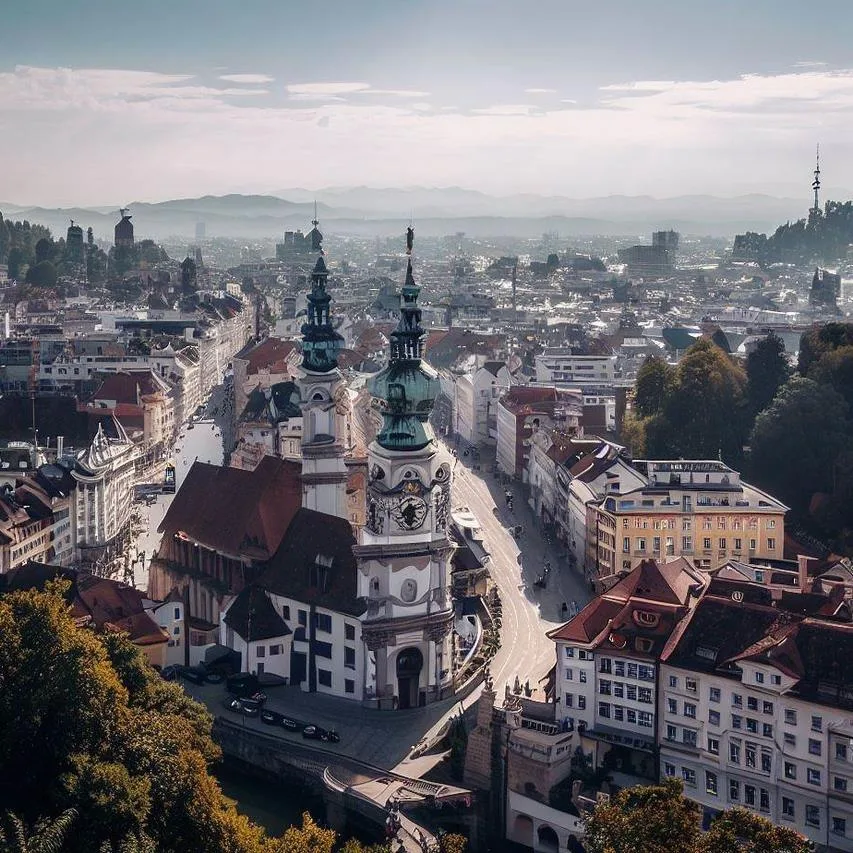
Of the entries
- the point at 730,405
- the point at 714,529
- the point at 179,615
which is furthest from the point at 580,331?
the point at 179,615

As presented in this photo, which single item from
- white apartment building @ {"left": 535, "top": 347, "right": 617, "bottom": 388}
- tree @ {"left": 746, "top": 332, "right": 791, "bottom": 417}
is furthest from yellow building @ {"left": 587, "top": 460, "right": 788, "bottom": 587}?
white apartment building @ {"left": 535, "top": 347, "right": 617, "bottom": 388}

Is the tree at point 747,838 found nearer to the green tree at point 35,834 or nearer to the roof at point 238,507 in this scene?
the green tree at point 35,834

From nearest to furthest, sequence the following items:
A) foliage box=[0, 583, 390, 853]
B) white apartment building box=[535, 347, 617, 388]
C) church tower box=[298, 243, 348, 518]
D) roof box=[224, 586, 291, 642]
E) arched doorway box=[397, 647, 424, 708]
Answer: foliage box=[0, 583, 390, 853], arched doorway box=[397, 647, 424, 708], roof box=[224, 586, 291, 642], church tower box=[298, 243, 348, 518], white apartment building box=[535, 347, 617, 388]

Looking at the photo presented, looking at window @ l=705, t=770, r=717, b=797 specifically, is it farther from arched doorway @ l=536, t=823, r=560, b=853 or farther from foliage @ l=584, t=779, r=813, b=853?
foliage @ l=584, t=779, r=813, b=853

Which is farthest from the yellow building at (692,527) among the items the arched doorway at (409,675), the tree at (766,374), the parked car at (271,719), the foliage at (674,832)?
the foliage at (674,832)

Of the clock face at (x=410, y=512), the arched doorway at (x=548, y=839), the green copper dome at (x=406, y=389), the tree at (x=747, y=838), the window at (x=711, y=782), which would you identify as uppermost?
the green copper dome at (x=406, y=389)

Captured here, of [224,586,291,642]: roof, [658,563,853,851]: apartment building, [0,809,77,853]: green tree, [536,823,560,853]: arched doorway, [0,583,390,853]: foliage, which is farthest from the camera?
[224,586,291,642]: roof

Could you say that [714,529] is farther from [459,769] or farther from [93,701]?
[93,701]
